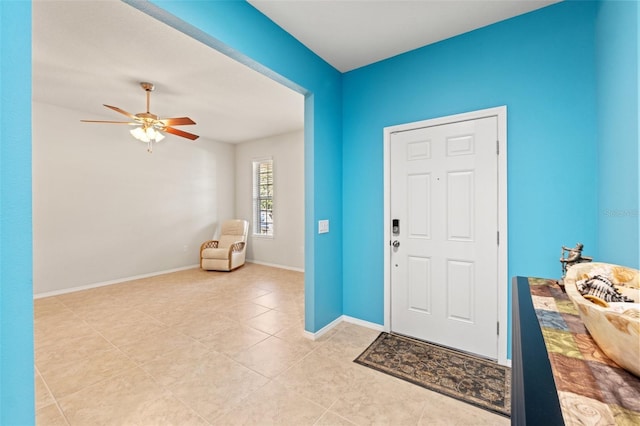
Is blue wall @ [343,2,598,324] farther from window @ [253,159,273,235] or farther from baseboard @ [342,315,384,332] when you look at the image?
window @ [253,159,273,235]

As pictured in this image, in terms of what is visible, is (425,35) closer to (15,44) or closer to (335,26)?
(335,26)

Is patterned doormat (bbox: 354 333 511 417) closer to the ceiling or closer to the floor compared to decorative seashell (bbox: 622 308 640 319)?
closer to the floor

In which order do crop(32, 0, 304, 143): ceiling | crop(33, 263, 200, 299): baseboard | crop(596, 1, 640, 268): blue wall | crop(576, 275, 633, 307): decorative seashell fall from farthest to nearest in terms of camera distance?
1. crop(33, 263, 200, 299): baseboard
2. crop(32, 0, 304, 143): ceiling
3. crop(596, 1, 640, 268): blue wall
4. crop(576, 275, 633, 307): decorative seashell

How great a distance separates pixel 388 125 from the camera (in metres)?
2.71

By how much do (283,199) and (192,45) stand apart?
11.7 ft

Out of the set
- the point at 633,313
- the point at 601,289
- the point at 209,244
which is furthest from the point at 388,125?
the point at 209,244

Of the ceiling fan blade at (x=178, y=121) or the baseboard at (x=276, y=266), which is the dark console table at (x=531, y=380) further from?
the baseboard at (x=276, y=266)

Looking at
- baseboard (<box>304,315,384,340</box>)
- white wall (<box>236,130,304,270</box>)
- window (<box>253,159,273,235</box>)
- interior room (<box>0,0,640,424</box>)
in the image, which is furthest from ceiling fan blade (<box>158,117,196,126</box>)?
window (<box>253,159,273,235</box>)

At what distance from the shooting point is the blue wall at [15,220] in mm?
984

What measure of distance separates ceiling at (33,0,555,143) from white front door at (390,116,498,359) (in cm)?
84

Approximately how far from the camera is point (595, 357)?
0.68 m

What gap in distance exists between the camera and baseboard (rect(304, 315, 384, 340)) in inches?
105

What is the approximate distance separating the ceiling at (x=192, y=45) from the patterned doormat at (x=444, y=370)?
280cm

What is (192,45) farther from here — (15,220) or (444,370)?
(444,370)
